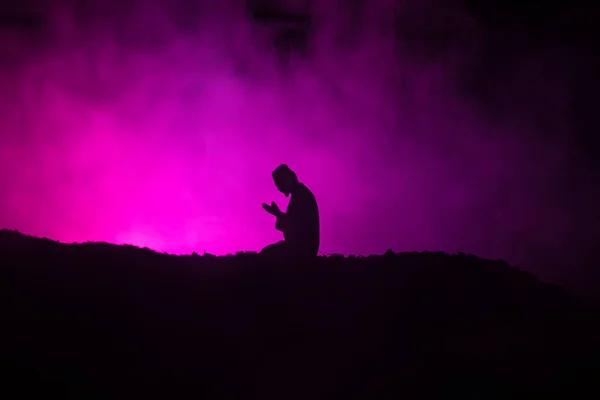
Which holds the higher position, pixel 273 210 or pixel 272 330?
pixel 273 210

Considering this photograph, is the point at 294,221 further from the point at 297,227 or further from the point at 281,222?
the point at 281,222

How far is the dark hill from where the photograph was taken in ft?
18.2

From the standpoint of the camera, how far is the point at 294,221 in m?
8.41

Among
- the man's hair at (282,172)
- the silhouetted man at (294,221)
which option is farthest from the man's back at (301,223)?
the man's hair at (282,172)

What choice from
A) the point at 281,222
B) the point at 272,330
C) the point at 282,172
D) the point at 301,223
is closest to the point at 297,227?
the point at 301,223

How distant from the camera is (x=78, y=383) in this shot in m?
5.15

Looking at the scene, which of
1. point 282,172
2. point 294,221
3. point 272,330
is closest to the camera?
point 272,330

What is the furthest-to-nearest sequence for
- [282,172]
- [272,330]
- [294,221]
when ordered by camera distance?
[282,172] < [294,221] < [272,330]

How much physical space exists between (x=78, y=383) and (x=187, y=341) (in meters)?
1.38

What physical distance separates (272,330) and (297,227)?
7.86ft

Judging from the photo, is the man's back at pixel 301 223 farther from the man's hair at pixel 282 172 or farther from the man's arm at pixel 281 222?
the man's hair at pixel 282 172

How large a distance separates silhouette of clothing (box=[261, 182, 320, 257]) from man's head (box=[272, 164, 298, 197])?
10 centimetres

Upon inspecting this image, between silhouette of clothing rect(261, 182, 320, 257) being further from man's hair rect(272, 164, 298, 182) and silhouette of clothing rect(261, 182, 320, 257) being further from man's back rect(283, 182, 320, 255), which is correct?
man's hair rect(272, 164, 298, 182)

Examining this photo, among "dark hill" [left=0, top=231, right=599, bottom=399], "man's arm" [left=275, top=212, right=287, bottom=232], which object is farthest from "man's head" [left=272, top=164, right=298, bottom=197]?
"dark hill" [left=0, top=231, right=599, bottom=399]
